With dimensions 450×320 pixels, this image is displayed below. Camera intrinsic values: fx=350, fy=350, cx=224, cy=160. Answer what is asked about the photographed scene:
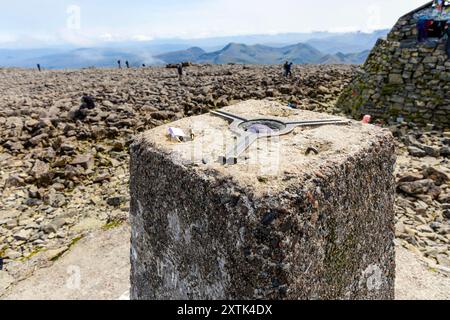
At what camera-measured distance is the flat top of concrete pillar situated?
3222mm

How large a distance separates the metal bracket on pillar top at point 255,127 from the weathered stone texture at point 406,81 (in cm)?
1235

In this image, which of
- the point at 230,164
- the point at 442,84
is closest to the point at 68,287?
the point at 230,164

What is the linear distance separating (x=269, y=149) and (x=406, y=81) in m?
14.6

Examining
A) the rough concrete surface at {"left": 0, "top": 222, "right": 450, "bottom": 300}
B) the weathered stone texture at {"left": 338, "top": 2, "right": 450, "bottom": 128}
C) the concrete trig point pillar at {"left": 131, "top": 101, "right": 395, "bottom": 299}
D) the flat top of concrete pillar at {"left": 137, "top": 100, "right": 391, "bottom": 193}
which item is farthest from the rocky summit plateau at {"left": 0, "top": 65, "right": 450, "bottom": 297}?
the flat top of concrete pillar at {"left": 137, "top": 100, "right": 391, "bottom": 193}

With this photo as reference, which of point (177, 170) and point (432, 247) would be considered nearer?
point (177, 170)

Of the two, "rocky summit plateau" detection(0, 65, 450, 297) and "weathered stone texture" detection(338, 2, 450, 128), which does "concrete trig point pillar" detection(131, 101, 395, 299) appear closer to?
"rocky summit plateau" detection(0, 65, 450, 297)

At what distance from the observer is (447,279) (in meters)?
6.50

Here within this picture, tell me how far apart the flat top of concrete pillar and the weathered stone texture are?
12311mm

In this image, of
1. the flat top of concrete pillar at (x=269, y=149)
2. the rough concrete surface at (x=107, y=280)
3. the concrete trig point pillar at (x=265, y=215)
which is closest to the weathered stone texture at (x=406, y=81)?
the rough concrete surface at (x=107, y=280)

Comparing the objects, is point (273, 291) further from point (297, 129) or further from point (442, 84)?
point (442, 84)

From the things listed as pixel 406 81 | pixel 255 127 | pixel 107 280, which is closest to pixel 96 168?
pixel 107 280
